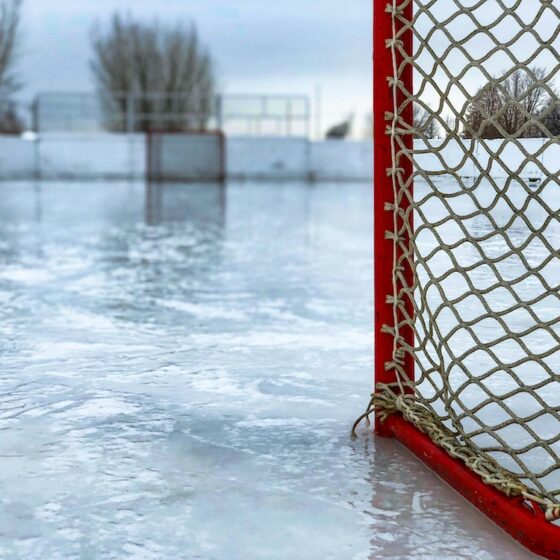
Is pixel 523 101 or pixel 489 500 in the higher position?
pixel 523 101

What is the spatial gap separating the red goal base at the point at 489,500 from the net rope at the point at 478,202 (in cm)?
1

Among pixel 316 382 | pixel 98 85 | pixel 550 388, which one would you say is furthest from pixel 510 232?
pixel 98 85

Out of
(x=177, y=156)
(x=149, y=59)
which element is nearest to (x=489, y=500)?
(x=177, y=156)

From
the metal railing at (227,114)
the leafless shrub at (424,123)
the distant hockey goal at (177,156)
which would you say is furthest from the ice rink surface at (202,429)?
the metal railing at (227,114)

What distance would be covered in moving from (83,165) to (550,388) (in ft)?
45.8

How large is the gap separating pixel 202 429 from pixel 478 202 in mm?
613

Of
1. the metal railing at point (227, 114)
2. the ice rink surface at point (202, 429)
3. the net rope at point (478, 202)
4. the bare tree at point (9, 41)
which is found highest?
the bare tree at point (9, 41)

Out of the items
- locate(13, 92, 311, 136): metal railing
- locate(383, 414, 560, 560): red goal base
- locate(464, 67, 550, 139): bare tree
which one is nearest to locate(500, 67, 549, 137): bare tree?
locate(464, 67, 550, 139): bare tree

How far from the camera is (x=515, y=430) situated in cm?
159

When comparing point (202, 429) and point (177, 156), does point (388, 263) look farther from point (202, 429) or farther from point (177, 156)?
point (177, 156)

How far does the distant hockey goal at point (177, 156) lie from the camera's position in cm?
1509

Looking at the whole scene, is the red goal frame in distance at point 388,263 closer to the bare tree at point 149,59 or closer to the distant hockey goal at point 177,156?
the distant hockey goal at point 177,156

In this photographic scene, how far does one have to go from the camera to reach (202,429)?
1.60 metres

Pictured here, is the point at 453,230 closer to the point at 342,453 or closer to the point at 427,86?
the point at 427,86
